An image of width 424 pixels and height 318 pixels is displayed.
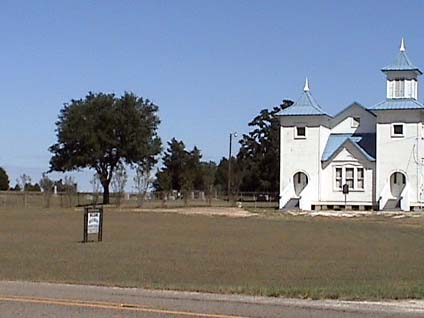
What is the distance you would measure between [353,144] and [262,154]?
49.8 metres

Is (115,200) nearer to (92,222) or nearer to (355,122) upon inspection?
(355,122)

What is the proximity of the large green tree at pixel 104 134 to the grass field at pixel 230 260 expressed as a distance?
170 feet

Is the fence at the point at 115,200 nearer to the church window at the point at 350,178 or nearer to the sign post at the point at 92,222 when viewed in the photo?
the church window at the point at 350,178

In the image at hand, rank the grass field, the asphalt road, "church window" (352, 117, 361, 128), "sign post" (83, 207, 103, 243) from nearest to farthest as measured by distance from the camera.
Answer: the asphalt road → the grass field → "sign post" (83, 207, 103, 243) → "church window" (352, 117, 361, 128)

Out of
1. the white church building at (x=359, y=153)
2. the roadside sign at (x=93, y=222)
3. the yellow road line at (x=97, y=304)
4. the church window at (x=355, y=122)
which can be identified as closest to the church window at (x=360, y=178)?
the white church building at (x=359, y=153)

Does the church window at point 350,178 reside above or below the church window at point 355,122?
below

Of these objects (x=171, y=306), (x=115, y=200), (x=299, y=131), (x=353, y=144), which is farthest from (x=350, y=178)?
(x=171, y=306)

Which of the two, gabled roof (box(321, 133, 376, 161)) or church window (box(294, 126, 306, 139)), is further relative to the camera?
church window (box(294, 126, 306, 139))

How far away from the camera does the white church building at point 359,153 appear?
268 ft

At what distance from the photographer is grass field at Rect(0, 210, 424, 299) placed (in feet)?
66.0

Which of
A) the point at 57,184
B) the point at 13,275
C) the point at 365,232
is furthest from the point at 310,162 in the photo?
the point at 13,275

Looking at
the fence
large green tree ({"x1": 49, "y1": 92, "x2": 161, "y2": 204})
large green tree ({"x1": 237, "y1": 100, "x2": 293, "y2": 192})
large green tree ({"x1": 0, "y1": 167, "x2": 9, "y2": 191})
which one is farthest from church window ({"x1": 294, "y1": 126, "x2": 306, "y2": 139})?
large green tree ({"x1": 0, "y1": 167, "x2": 9, "y2": 191})

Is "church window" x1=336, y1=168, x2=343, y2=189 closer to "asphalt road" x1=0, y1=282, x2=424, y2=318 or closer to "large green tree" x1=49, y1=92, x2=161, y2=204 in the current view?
"large green tree" x1=49, y1=92, x2=161, y2=204

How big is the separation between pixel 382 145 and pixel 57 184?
1523 inches
